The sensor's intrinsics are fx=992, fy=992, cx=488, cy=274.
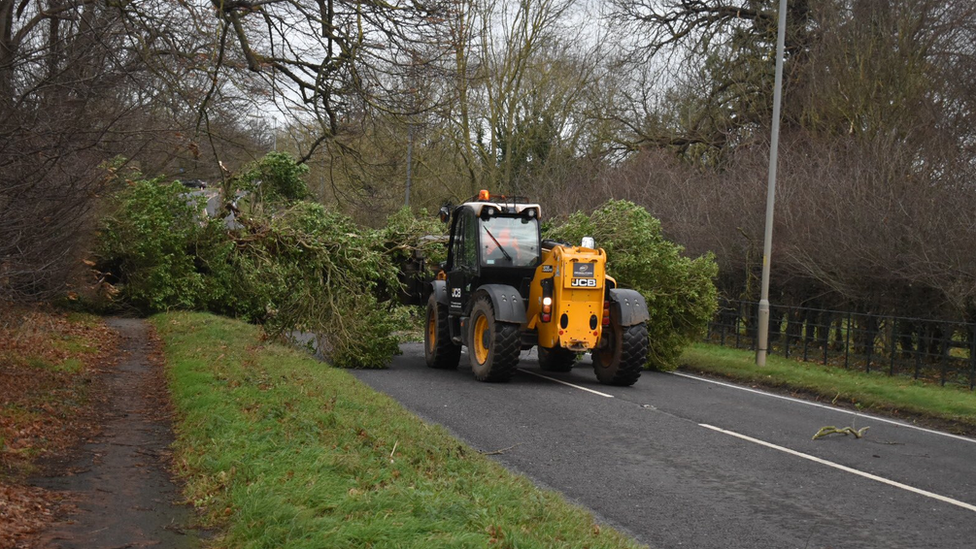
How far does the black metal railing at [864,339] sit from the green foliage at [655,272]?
3.29 metres

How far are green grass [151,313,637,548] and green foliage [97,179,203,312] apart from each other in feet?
40.9

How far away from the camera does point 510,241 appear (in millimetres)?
16688

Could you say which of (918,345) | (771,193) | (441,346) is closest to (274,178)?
(441,346)

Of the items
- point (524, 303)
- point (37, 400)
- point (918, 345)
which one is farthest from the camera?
point (918, 345)

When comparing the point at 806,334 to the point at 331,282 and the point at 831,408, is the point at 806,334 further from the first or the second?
the point at 331,282

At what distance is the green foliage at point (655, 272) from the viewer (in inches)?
713

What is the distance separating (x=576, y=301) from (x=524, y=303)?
37.5 inches

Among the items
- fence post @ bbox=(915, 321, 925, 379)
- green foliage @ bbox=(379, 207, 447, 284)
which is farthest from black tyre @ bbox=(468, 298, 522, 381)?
fence post @ bbox=(915, 321, 925, 379)

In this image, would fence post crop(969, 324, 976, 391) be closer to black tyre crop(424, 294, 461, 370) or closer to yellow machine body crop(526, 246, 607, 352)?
yellow machine body crop(526, 246, 607, 352)

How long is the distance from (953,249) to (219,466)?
1446 centimetres

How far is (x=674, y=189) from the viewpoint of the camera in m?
28.5

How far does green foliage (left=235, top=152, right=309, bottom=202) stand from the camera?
26.0 meters

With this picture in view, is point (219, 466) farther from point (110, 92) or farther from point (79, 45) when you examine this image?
point (110, 92)

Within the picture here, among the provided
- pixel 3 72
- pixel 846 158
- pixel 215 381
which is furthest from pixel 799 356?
pixel 3 72
